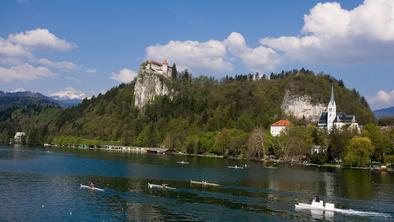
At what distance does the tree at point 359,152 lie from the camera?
497 feet

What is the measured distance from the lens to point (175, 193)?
77.7 meters

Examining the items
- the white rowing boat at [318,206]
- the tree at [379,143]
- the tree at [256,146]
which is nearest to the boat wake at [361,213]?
the white rowing boat at [318,206]

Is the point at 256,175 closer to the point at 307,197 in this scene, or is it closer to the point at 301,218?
the point at 307,197

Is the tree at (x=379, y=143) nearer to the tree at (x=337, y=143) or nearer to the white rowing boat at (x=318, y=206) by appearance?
the tree at (x=337, y=143)

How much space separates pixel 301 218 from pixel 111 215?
74.9 ft

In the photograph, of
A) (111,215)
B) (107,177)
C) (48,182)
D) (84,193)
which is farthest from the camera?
(107,177)

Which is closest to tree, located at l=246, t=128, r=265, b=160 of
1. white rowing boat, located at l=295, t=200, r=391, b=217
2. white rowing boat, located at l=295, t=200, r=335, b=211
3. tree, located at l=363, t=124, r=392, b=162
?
tree, located at l=363, t=124, r=392, b=162

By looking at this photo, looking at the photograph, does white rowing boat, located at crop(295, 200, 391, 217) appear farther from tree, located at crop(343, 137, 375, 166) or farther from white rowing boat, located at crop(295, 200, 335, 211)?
tree, located at crop(343, 137, 375, 166)

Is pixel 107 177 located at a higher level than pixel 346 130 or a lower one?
lower

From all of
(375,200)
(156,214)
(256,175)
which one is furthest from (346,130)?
(156,214)

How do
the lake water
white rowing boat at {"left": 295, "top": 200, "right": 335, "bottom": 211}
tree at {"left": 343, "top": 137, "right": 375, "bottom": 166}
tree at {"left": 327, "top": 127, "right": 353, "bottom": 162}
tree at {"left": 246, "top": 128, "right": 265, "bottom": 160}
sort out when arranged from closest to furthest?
the lake water < white rowing boat at {"left": 295, "top": 200, "right": 335, "bottom": 211} < tree at {"left": 343, "top": 137, "right": 375, "bottom": 166} < tree at {"left": 327, "top": 127, "right": 353, "bottom": 162} < tree at {"left": 246, "top": 128, "right": 265, "bottom": 160}

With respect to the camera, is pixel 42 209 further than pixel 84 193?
No

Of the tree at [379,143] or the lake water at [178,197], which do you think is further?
the tree at [379,143]

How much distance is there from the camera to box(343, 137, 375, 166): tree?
152m
